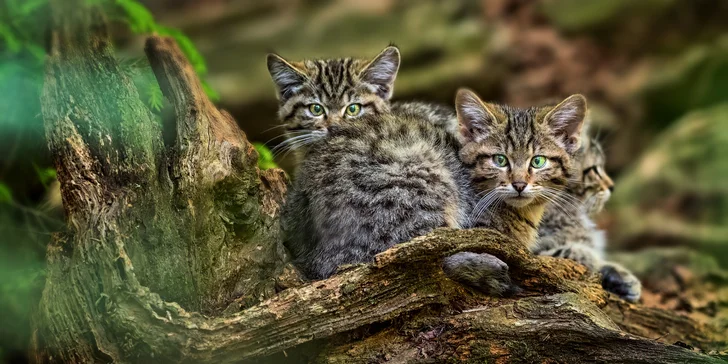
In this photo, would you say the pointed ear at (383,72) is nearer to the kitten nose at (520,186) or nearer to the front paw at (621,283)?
the kitten nose at (520,186)

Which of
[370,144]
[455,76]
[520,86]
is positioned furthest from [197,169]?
[520,86]

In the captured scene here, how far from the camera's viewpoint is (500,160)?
4.45m

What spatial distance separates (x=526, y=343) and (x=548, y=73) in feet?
22.7

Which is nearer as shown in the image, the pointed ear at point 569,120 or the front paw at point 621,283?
the pointed ear at point 569,120

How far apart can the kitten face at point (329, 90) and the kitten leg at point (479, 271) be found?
1715mm

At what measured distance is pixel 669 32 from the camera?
9688 mm

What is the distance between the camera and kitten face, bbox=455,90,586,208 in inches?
172

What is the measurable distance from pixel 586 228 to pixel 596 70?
5.11 m

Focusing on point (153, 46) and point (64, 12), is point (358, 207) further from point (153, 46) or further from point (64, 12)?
point (64, 12)

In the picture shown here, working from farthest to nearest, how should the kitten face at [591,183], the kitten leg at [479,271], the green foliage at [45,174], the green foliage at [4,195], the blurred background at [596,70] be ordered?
the blurred background at [596,70] < the kitten face at [591,183] < the green foliage at [4,195] < the green foliage at [45,174] < the kitten leg at [479,271]

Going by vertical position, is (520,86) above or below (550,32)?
below

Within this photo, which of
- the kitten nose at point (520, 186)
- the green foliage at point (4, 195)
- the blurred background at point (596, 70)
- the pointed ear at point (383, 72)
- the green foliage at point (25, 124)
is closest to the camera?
the kitten nose at point (520, 186)

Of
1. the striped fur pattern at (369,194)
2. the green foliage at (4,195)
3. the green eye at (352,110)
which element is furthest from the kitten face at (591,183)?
the green foliage at (4,195)

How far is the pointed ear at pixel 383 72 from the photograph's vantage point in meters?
5.33
